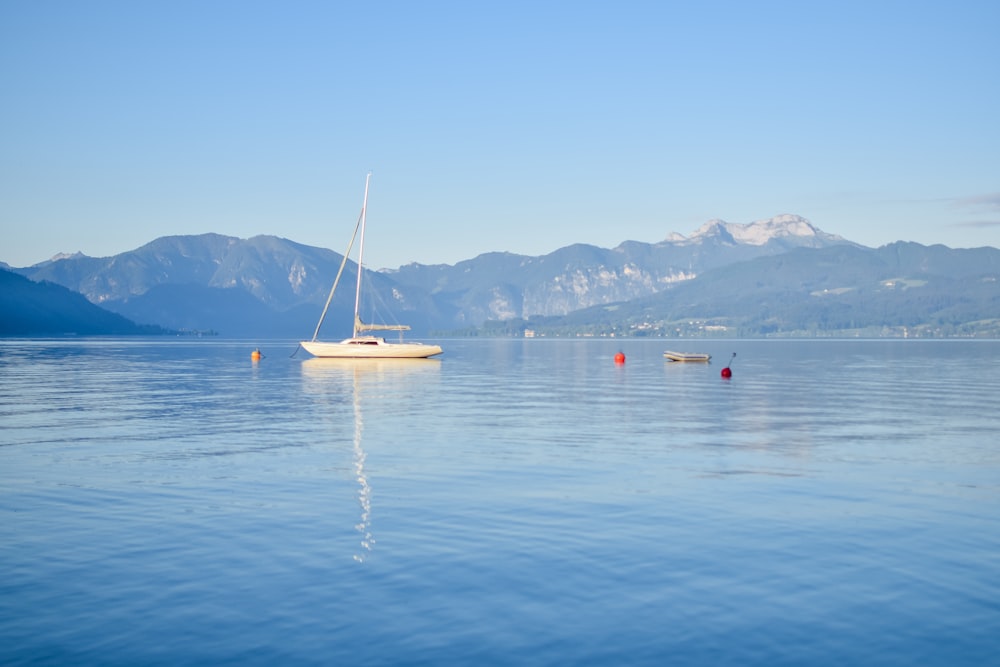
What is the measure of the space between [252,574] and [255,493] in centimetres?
1049

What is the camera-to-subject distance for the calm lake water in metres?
16.9

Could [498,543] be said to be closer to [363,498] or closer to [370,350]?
[363,498]

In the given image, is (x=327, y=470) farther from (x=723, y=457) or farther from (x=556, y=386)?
(x=556, y=386)

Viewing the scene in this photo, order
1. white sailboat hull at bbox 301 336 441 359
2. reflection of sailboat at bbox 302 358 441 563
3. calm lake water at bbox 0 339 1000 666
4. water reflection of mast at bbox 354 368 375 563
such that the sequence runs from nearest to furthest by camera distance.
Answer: calm lake water at bbox 0 339 1000 666 → water reflection of mast at bbox 354 368 375 563 → reflection of sailboat at bbox 302 358 441 563 → white sailboat hull at bbox 301 336 441 359

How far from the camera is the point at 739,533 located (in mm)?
25594

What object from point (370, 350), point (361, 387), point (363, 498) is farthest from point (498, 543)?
point (370, 350)

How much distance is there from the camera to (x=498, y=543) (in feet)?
79.7

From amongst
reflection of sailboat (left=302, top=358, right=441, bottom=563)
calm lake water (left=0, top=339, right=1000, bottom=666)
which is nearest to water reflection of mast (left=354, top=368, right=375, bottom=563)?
reflection of sailboat (left=302, top=358, right=441, bottom=563)

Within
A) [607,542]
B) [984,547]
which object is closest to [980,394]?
[984,547]

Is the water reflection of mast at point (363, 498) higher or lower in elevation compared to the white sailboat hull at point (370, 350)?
lower

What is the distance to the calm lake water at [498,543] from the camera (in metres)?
16.9

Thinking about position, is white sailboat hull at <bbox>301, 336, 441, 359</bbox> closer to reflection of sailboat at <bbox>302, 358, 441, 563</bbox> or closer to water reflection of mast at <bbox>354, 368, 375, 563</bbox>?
reflection of sailboat at <bbox>302, 358, 441, 563</bbox>

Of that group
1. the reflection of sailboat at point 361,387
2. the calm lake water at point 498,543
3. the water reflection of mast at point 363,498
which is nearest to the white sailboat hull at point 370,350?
the reflection of sailboat at point 361,387

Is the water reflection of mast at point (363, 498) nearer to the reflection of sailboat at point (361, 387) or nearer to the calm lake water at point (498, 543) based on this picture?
the reflection of sailboat at point (361, 387)
